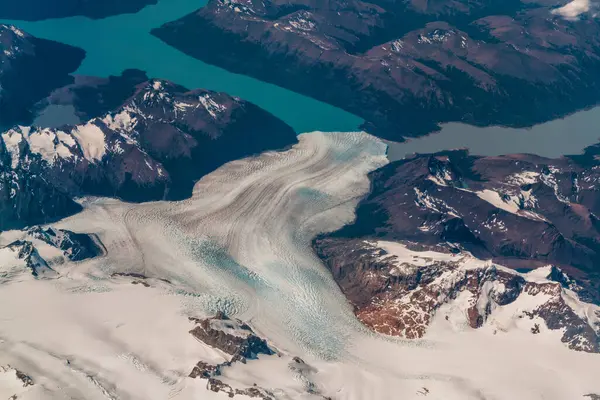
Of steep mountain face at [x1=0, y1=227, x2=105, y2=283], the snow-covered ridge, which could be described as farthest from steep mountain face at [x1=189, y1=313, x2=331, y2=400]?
steep mountain face at [x1=0, y1=227, x2=105, y2=283]

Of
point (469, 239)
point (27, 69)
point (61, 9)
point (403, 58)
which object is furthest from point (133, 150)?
point (61, 9)

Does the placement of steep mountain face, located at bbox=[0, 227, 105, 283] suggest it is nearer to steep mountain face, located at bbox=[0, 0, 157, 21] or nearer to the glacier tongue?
the glacier tongue

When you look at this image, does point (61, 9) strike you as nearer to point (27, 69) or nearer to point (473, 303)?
point (27, 69)

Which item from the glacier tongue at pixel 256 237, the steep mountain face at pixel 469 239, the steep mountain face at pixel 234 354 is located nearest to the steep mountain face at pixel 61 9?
the glacier tongue at pixel 256 237

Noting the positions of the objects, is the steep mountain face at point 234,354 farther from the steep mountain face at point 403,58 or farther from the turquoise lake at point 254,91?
the steep mountain face at point 403,58

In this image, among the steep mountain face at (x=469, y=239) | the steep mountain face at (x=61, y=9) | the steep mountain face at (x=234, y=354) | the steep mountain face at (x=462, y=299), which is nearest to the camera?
the steep mountain face at (x=234, y=354)

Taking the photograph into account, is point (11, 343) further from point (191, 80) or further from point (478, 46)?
point (478, 46)
